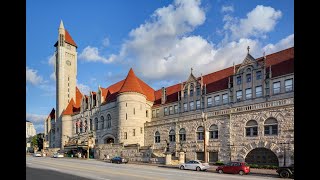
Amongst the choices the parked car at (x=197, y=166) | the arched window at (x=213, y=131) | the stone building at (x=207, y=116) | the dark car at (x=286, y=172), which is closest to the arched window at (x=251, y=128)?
the stone building at (x=207, y=116)

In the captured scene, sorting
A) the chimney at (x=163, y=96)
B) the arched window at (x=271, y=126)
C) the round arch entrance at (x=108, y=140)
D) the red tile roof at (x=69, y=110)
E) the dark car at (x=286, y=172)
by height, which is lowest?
the round arch entrance at (x=108, y=140)

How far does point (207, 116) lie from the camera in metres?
43.8

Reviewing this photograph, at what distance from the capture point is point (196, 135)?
45469mm

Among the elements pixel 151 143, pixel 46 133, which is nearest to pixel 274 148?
pixel 151 143

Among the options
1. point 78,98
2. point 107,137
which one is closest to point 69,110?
point 78,98

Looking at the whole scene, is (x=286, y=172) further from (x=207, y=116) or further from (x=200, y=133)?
(x=200, y=133)

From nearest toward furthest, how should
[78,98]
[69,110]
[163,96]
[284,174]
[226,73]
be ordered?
[284,174]
[226,73]
[163,96]
[69,110]
[78,98]

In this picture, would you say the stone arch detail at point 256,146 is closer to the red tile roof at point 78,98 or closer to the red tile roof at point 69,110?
the red tile roof at point 69,110

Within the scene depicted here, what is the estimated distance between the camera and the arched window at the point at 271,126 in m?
Answer: 35.4

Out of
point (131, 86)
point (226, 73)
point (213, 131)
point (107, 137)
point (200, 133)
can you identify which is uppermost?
point (226, 73)

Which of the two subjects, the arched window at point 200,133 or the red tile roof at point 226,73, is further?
the arched window at point 200,133

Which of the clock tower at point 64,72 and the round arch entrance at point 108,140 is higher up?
the clock tower at point 64,72

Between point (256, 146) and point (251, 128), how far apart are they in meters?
2.45
